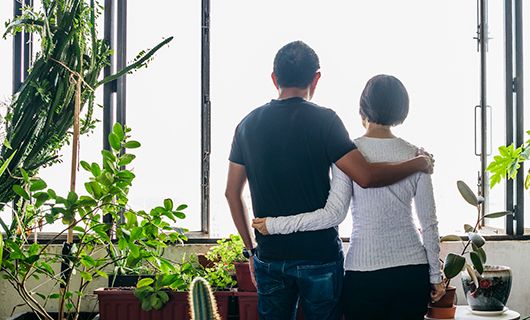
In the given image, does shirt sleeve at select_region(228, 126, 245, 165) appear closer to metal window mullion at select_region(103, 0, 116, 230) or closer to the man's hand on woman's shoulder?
the man's hand on woman's shoulder

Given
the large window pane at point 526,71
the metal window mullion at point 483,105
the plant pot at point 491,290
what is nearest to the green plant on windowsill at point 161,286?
the plant pot at point 491,290

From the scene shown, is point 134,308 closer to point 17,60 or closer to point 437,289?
point 437,289

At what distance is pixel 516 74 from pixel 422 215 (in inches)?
64.2

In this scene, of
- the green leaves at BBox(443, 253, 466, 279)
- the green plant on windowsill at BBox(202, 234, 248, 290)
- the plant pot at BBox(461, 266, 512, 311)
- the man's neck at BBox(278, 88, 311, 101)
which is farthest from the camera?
the green plant on windowsill at BBox(202, 234, 248, 290)

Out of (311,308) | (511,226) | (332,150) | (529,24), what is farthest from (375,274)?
(529,24)

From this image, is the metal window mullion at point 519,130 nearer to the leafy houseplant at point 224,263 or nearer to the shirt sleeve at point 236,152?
the leafy houseplant at point 224,263

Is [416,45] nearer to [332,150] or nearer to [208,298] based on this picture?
[332,150]

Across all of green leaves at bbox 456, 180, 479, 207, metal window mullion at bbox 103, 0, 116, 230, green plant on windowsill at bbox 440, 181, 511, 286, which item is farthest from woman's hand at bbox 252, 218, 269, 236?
metal window mullion at bbox 103, 0, 116, 230

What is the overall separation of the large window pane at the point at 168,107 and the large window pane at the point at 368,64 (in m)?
0.11

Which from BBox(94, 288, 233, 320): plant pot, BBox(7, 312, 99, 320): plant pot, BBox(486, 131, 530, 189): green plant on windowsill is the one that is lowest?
BBox(7, 312, 99, 320): plant pot

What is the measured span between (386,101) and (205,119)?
1.50 meters

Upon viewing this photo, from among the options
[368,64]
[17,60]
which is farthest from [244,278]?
[17,60]

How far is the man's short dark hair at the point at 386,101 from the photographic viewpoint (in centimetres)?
196

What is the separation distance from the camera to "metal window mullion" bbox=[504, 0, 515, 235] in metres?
3.23
